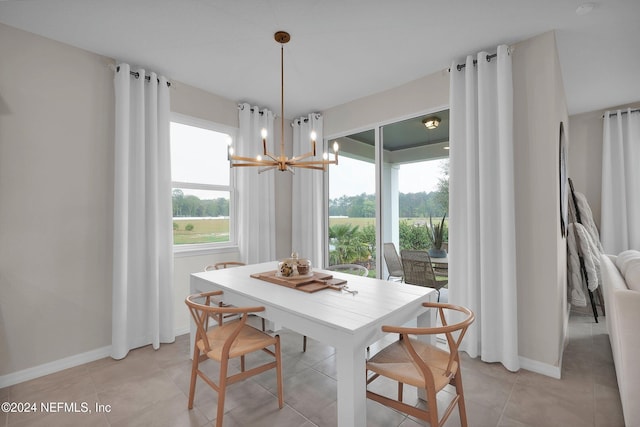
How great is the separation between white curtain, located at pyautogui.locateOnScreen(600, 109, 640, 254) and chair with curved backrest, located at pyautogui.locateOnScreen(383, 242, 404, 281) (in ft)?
8.88

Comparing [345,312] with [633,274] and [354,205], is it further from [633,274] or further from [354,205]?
[354,205]

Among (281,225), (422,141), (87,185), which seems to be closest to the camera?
(87,185)

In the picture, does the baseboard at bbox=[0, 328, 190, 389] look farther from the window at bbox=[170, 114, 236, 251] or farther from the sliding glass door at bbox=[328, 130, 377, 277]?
the sliding glass door at bbox=[328, 130, 377, 277]

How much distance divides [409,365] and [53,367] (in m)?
2.79

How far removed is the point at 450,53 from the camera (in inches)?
104

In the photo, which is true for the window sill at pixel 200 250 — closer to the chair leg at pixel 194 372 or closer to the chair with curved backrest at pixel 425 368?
the chair leg at pixel 194 372

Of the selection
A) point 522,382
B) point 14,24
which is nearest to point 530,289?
point 522,382

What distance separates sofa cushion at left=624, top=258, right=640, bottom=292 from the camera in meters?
1.77

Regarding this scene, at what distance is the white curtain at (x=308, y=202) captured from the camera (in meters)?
4.05

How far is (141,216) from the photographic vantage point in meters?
2.80

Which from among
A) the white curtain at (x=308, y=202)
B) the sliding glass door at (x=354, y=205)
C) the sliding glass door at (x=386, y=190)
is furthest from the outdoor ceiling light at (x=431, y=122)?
the white curtain at (x=308, y=202)

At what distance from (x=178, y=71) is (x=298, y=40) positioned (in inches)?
53.0

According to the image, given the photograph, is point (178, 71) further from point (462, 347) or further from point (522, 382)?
point (522, 382)

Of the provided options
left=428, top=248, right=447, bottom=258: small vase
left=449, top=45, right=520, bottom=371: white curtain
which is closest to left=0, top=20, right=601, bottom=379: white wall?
left=449, top=45, right=520, bottom=371: white curtain
